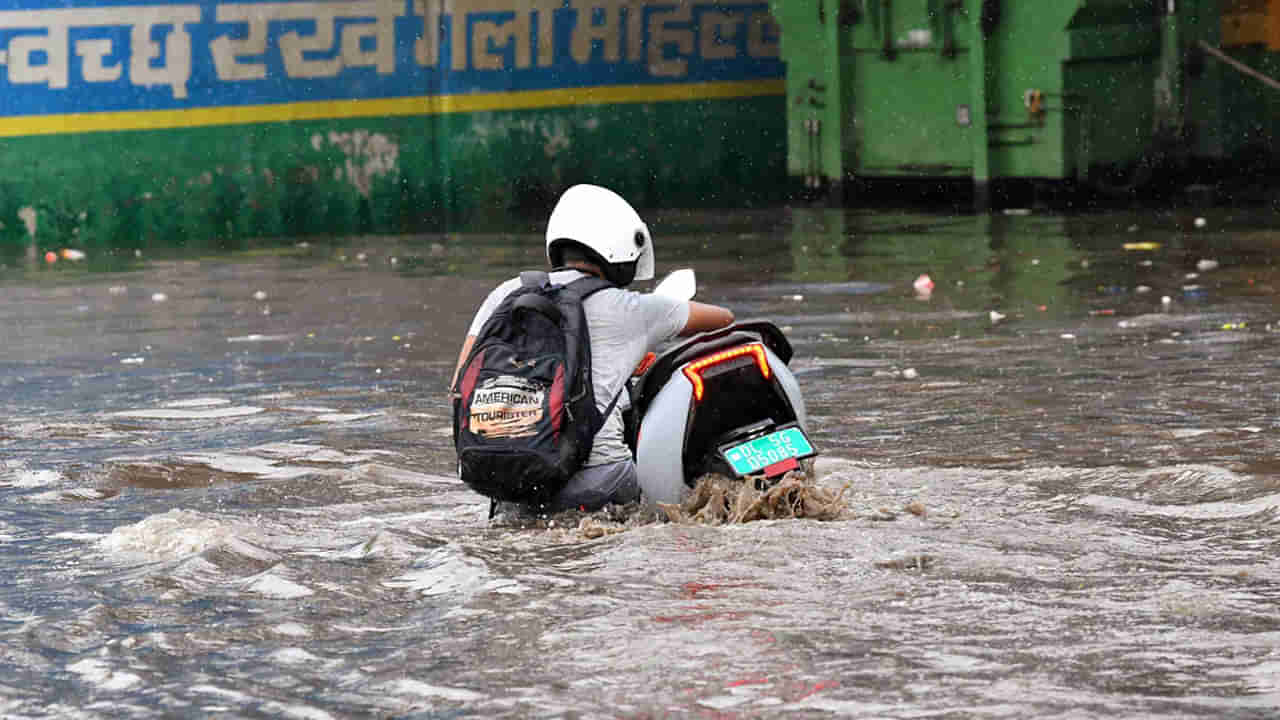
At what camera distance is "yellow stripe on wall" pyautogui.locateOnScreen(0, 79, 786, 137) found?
56.1 ft

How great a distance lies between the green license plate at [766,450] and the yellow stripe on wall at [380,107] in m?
12.1

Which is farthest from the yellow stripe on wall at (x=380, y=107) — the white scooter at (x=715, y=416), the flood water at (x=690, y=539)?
the white scooter at (x=715, y=416)

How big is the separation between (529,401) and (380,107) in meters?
12.5

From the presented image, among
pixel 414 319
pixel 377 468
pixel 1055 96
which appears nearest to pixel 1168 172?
pixel 1055 96

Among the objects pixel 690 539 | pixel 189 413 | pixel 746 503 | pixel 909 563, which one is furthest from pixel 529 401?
pixel 189 413

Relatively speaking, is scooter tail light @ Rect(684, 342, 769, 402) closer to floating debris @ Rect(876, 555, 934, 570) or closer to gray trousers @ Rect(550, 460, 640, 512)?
gray trousers @ Rect(550, 460, 640, 512)

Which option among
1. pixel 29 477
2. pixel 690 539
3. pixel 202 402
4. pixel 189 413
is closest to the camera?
pixel 690 539

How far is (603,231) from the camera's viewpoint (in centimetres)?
630

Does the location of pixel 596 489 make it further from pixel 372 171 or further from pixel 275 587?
pixel 372 171

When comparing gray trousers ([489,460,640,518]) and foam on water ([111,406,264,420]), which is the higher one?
gray trousers ([489,460,640,518])

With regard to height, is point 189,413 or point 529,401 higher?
point 529,401

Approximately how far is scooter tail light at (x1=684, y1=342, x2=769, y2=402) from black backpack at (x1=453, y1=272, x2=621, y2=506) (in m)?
0.29

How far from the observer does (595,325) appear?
20.3ft

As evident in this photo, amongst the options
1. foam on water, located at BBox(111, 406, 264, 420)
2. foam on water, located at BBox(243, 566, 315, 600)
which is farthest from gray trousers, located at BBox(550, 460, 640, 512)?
foam on water, located at BBox(111, 406, 264, 420)
